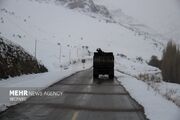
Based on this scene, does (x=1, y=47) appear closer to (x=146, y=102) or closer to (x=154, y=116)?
(x=146, y=102)

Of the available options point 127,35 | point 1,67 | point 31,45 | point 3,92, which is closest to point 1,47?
point 1,67

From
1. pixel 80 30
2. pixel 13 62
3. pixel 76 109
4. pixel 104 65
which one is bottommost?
pixel 76 109

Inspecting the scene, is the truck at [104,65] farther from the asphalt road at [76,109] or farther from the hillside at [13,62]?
the asphalt road at [76,109]

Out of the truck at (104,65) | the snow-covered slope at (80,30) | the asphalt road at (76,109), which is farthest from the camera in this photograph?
the snow-covered slope at (80,30)

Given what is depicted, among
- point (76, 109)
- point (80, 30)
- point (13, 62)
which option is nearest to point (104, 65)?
point (13, 62)

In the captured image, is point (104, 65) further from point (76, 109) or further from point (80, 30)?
point (80, 30)

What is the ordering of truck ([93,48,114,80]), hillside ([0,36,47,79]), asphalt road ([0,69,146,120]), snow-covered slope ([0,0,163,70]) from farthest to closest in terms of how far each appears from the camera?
1. snow-covered slope ([0,0,163,70])
2. truck ([93,48,114,80])
3. hillside ([0,36,47,79])
4. asphalt road ([0,69,146,120])

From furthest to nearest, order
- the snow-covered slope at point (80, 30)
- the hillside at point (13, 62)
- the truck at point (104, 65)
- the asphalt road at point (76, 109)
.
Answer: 1. the snow-covered slope at point (80, 30)
2. the truck at point (104, 65)
3. the hillside at point (13, 62)
4. the asphalt road at point (76, 109)

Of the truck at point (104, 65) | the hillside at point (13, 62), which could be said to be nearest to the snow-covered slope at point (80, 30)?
the truck at point (104, 65)

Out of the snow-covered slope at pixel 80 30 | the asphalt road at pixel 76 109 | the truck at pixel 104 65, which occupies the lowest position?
the asphalt road at pixel 76 109

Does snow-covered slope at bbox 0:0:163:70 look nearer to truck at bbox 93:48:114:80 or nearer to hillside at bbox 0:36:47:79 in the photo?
truck at bbox 93:48:114:80

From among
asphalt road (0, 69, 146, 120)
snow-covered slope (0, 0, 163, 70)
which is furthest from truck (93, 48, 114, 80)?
snow-covered slope (0, 0, 163, 70)

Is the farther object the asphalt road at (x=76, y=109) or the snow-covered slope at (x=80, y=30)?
the snow-covered slope at (x=80, y=30)

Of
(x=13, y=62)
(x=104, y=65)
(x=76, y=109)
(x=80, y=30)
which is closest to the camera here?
(x=76, y=109)
